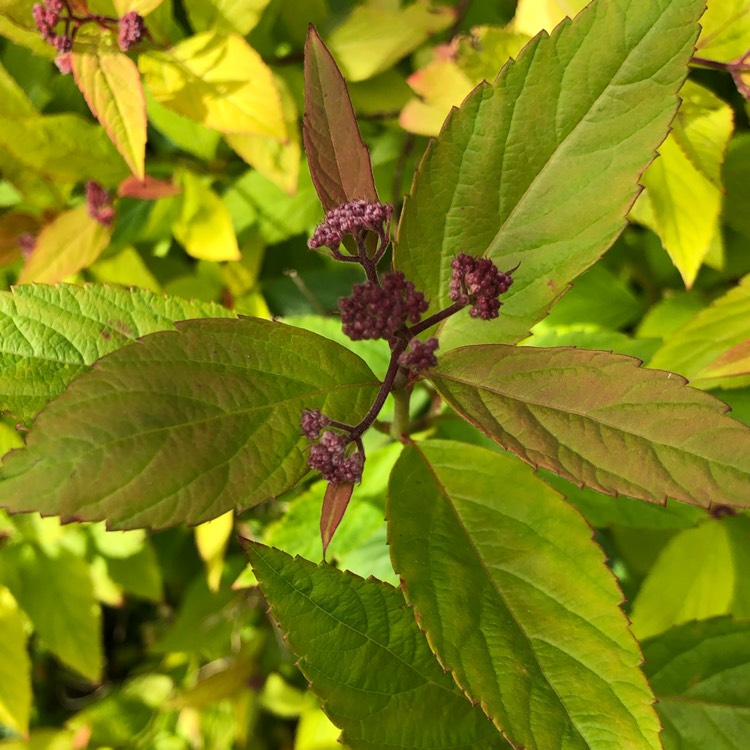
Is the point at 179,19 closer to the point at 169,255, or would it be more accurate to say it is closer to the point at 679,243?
the point at 169,255

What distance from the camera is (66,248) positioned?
1.50 m

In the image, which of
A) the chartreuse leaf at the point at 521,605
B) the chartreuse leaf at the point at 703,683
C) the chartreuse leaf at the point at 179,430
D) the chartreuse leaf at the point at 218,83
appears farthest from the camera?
the chartreuse leaf at the point at 218,83

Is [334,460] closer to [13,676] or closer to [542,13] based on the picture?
[542,13]

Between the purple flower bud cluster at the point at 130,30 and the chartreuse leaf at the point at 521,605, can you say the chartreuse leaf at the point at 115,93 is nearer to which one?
the purple flower bud cluster at the point at 130,30

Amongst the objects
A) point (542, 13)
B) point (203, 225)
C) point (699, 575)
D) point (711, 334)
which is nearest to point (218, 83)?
point (203, 225)

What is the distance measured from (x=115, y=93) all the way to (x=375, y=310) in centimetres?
75

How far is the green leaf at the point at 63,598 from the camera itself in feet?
5.78

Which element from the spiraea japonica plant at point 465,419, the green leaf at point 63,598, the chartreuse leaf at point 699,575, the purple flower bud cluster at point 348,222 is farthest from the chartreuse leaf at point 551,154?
the green leaf at point 63,598

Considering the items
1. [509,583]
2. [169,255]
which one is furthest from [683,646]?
[169,255]

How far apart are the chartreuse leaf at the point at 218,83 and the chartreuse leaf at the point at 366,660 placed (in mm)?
801

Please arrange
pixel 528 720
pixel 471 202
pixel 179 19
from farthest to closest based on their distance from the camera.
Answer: pixel 179 19
pixel 471 202
pixel 528 720

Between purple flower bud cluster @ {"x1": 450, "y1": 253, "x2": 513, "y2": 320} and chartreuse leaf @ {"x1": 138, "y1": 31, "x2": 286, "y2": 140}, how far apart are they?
0.66 meters

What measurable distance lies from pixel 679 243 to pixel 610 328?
0.37 meters

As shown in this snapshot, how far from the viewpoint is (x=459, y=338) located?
0.94 meters
